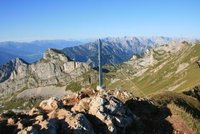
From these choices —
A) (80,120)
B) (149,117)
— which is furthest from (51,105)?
(149,117)

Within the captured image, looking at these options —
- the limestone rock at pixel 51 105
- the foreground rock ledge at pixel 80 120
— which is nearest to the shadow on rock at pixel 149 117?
the foreground rock ledge at pixel 80 120

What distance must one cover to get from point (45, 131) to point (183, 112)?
1577 cm

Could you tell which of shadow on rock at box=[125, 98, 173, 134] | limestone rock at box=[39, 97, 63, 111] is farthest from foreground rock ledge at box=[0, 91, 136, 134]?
shadow on rock at box=[125, 98, 173, 134]

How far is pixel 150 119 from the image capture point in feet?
109

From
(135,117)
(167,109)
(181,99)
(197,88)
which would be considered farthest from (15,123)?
(197,88)

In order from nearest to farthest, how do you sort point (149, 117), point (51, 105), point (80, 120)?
point (80, 120), point (51, 105), point (149, 117)

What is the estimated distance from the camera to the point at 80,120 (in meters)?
26.4

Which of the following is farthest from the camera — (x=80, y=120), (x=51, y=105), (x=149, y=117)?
(x=149, y=117)

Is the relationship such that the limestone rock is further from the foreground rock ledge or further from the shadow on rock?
the shadow on rock

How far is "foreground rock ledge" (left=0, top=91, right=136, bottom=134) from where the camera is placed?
82.6 ft

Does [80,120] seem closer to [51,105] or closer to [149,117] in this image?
[51,105]

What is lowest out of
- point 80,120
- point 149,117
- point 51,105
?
point 149,117

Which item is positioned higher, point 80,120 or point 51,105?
point 80,120

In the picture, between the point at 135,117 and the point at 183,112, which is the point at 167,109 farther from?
the point at 135,117
